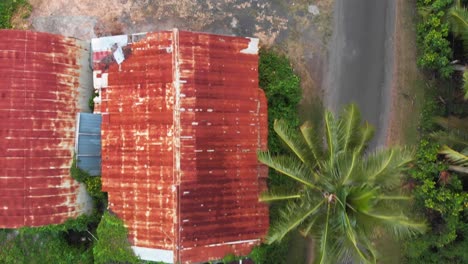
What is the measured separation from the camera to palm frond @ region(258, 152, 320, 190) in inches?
375

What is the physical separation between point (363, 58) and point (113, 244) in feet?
35.7

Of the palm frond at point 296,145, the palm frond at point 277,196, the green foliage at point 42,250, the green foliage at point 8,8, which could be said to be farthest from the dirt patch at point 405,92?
the green foliage at point 8,8

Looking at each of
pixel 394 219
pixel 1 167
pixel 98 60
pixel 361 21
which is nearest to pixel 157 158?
pixel 98 60

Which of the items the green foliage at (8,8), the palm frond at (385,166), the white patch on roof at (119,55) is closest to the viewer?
the palm frond at (385,166)

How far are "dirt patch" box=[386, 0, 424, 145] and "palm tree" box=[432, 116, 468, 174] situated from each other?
48.4 inches

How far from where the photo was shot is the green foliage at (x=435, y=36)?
40.9 feet

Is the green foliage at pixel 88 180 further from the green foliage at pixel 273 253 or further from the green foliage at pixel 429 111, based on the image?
the green foliage at pixel 429 111

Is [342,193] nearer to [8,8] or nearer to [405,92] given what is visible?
[405,92]

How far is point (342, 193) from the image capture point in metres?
9.20

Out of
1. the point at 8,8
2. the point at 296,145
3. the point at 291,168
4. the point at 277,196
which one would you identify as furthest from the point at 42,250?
the point at 296,145

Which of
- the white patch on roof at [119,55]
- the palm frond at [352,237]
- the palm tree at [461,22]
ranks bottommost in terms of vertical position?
the palm frond at [352,237]

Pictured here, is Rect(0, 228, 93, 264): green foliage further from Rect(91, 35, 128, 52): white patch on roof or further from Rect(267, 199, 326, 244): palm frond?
Rect(267, 199, 326, 244): palm frond

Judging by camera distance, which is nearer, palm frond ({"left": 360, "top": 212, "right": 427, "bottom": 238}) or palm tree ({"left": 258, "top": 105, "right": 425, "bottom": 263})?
palm frond ({"left": 360, "top": 212, "right": 427, "bottom": 238})

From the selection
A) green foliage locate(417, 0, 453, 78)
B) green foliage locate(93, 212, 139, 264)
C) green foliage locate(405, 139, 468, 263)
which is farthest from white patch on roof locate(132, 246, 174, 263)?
green foliage locate(417, 0, 453, 78)
